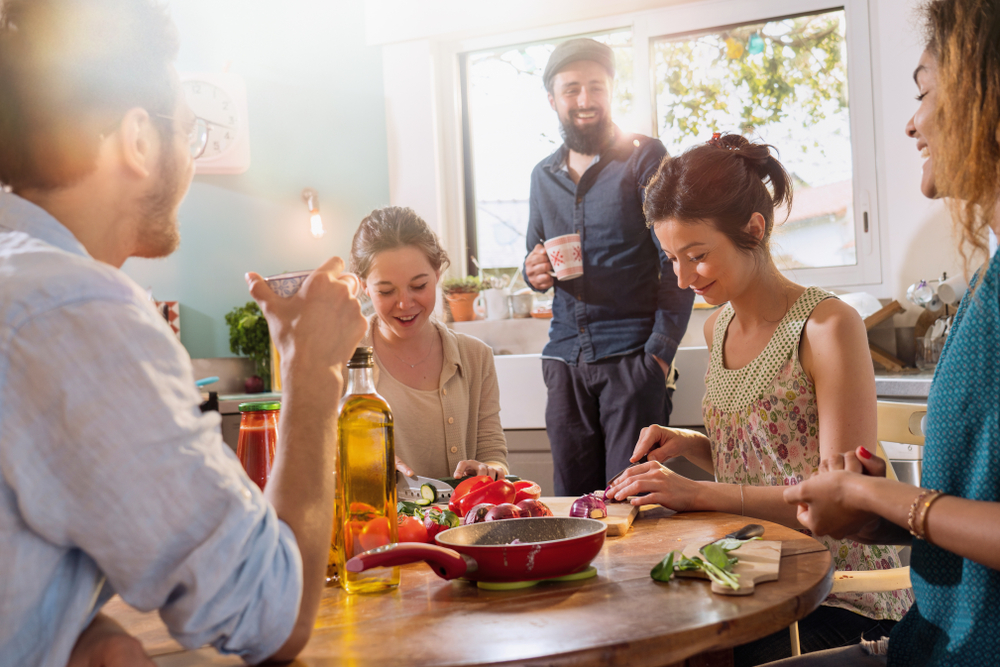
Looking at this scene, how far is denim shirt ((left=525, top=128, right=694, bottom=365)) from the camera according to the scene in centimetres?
243

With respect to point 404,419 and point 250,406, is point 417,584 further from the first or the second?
point 404,419

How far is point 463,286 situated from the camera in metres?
3.53

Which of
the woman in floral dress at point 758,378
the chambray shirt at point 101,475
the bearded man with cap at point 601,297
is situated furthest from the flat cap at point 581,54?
the chambray shirt at point 101,475

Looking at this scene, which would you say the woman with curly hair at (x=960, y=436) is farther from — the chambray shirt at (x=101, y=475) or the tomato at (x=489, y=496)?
the chambray shirt at (x=101, y=475)

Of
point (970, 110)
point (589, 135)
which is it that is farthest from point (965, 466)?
point (589, 135)

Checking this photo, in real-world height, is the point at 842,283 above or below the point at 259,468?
above

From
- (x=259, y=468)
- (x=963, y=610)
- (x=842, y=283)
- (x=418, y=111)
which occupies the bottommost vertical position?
(x=963, y=610)

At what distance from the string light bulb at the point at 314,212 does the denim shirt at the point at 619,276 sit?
1390 millimetres

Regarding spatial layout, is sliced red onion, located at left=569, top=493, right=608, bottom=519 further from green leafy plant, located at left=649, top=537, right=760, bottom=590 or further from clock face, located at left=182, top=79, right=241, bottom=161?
clock face, located at left=182, top=79, right=241, bottom=161

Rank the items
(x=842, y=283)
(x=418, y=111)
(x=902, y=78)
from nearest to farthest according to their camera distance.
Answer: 1. (x=902, y=78)
2. (x=842, y=283)
3. (x=418, y=111)

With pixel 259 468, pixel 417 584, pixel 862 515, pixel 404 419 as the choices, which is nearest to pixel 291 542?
pixel 417 584

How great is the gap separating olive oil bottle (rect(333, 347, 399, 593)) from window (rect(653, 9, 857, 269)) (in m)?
2.58

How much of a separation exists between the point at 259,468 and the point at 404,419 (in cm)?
88

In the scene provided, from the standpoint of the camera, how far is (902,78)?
2.91 meters
